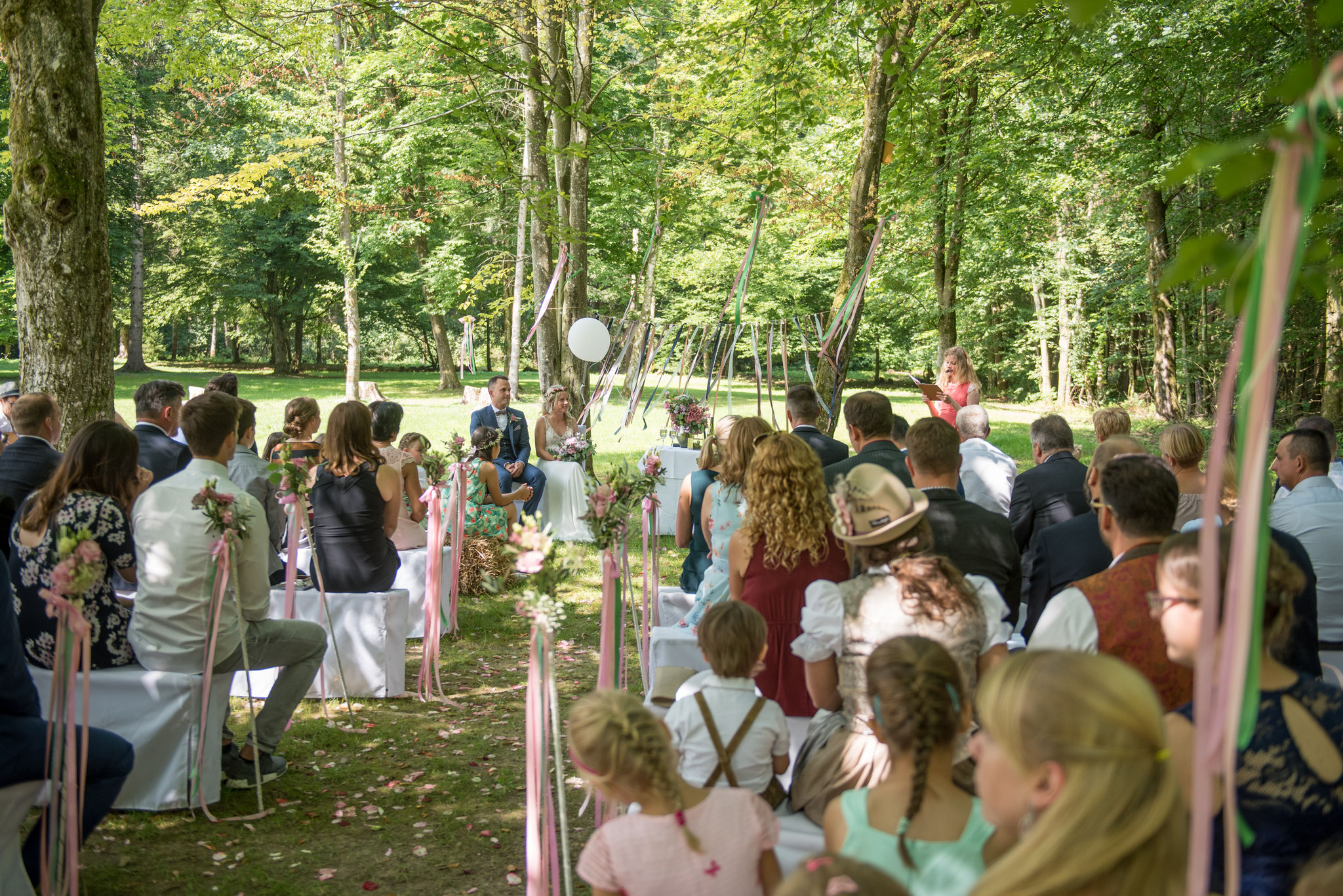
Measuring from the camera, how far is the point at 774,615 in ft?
11.0

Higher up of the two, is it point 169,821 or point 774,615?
point 774,615

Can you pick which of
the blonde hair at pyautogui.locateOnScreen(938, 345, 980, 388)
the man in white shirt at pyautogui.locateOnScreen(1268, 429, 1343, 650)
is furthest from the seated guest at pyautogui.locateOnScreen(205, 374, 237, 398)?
the man in white shirt at pyautogui.locateOnScreen(1268, 429, 1343, 650)

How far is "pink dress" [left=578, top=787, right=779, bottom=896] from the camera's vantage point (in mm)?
2066

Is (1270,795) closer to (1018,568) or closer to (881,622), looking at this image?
(881,622)

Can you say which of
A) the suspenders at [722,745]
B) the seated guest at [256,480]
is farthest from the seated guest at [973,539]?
the seated guest at [256,480]

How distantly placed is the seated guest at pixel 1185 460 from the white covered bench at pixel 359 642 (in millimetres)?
4090

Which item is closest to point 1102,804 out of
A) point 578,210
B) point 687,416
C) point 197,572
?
point 197,572

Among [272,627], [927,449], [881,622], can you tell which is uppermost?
[927,449]

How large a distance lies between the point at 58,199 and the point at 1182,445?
601 centimetres

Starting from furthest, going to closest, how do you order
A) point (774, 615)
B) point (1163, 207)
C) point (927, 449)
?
point (1163, 207) → point (927, 449) → point (774, 615)

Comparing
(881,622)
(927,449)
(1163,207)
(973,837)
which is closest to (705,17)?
(1163,207)

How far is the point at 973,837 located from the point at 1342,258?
130 cm

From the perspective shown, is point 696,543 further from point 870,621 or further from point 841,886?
point 841,886

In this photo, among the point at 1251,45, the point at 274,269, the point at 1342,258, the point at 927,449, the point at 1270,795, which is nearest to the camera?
the point at 1342,258
